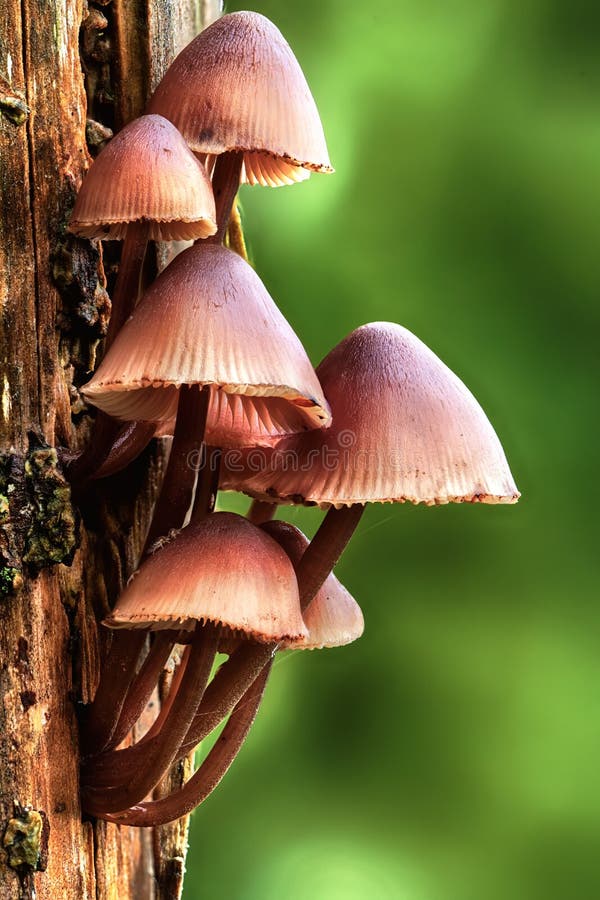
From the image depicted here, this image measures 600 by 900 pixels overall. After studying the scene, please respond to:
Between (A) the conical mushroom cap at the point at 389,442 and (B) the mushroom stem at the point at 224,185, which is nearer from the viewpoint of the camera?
(A) the conical mushroom cap at the point at 389,442

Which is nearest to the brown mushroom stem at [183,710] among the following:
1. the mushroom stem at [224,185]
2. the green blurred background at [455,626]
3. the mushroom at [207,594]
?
the mushroom at [207,594]

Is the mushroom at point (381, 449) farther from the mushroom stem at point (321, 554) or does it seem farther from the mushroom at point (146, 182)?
the mushroom at point (146, 182)

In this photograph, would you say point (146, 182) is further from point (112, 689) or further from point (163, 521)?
point (112, 689)

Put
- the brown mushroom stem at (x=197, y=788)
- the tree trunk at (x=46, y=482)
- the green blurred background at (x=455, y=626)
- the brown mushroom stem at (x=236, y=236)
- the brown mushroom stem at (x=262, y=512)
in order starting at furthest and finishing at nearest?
the green blurred background at (x=455, y=626), the brown mushroom stem at (x=236, y=236), the brown mushroom stem at (x=262, y=512), the brown mushroom stem at (x=197, y=788), the tree trunk at (x=46, y=482)

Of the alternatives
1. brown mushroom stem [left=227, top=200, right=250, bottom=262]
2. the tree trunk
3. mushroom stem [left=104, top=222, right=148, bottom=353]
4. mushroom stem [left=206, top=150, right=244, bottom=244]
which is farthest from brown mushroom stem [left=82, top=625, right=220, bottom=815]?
brown mushroom stem [left=227, top=200, right=250, bottom=262]

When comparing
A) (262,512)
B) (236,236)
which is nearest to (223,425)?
(262,512)

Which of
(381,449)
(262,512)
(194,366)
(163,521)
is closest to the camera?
(194,366)
